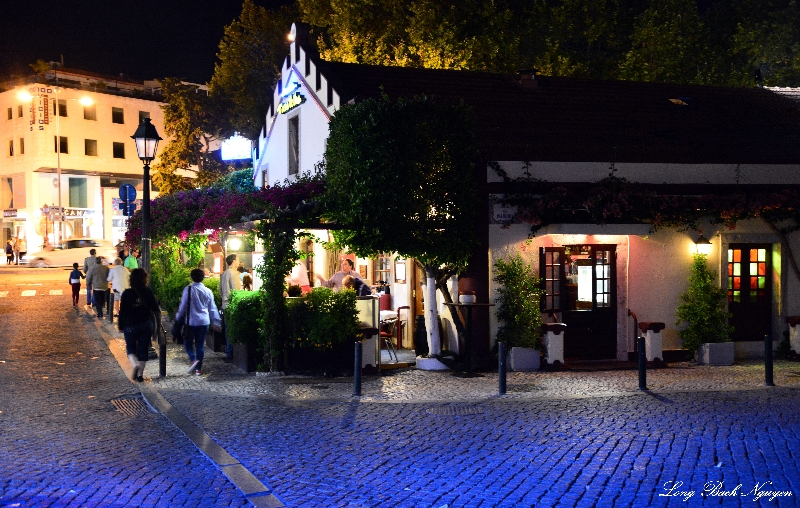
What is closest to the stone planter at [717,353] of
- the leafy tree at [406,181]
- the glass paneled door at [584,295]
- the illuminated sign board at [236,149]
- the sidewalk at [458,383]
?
the sidewalk at [458,383]

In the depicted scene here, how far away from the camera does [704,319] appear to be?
585 inches

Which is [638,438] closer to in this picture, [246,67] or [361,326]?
[361,326]

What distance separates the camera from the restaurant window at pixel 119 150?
60.3 m

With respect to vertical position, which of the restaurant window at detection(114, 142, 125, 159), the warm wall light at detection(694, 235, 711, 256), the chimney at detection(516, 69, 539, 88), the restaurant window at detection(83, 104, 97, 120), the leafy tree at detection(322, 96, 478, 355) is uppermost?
the restaurant window at detection(83, 104, 97, 120)

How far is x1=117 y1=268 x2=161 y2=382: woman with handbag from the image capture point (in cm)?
1214

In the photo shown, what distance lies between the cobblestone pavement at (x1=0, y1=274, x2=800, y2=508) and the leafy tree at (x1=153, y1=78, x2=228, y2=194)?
108 ft

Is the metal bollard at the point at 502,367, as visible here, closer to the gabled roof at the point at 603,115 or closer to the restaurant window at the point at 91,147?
the gabled roof at the point at 603,115

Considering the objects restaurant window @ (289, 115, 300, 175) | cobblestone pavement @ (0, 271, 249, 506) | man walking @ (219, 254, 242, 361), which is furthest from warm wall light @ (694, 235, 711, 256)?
restaurant window @ (289, 115, 300, 175)

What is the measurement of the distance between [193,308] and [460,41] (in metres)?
21.5

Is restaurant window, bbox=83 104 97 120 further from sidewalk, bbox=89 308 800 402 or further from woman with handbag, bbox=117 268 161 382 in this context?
woman with handbag, bbox=117 268 161 382

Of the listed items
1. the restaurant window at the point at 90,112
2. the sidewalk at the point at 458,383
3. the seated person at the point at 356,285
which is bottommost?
the sidewalk at the point at 458,383

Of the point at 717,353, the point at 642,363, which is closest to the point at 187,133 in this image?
Answer: the point at 717,353

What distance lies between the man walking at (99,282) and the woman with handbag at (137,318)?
10.7 meters

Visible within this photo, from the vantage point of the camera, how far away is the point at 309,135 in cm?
2075
